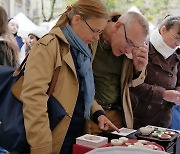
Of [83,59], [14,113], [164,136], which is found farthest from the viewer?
[164,136]

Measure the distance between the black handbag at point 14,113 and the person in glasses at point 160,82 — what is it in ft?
2.27

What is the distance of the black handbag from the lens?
1.18m

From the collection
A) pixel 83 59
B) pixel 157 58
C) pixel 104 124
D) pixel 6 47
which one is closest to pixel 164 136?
pixel 104 124

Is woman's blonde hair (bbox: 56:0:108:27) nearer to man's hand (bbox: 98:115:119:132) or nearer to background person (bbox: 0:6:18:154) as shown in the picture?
man's hand (bbox: 98:115:119:132)

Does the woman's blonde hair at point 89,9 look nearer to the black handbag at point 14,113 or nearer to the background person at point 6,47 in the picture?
the black handbag at point 14,113

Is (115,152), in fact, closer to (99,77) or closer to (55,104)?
(55,104)

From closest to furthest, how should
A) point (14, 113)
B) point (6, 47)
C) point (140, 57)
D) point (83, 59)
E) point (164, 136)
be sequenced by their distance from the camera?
point (14, 113) → point (83, 59) → point (164, 136) → point (140, 57) → point (6, 47)

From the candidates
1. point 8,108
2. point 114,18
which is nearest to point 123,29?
point 114,18

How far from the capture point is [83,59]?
1328 millimetres

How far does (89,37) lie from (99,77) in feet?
1.10

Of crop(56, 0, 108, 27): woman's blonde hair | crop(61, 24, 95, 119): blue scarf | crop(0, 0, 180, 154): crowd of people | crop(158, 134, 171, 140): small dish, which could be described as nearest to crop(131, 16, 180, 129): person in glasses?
crop(0, 0, 180, 154): crowd of people

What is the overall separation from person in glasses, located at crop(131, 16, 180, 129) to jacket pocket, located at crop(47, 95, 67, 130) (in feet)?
2.23

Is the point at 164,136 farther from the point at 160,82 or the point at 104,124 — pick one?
the point at 160,82

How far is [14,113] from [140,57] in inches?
26.8
